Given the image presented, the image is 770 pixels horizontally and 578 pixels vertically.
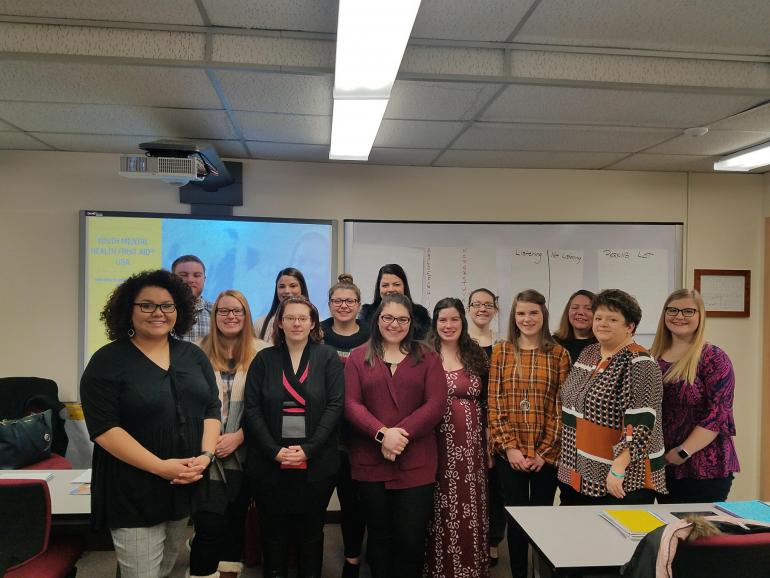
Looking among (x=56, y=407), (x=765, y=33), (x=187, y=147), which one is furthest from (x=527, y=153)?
(x=56, y=407)

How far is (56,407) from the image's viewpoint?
3.31m

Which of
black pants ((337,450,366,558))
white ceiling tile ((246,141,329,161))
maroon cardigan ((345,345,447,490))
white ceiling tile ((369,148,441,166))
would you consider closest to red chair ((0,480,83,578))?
maroon cardigan ((345,345,447,490))

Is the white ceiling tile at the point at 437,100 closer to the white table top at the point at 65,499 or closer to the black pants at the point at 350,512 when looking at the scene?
the black pants at the point at 350,512

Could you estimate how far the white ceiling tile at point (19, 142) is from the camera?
126 inches

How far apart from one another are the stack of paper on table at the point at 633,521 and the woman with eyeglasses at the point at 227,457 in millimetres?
1571

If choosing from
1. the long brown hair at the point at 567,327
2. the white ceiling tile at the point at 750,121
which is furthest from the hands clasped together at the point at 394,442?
the white ceiling tile at the point at 750,121

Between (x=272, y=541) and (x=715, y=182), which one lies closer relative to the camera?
(x=272, y=541)

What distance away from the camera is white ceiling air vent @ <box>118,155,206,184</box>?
9.15 ft

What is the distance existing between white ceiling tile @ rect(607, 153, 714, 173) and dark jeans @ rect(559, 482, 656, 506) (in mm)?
2402

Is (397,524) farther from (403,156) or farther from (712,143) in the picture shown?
(712,143)

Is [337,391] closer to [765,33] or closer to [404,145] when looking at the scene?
[404,145]

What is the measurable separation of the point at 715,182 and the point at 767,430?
2.01 meters

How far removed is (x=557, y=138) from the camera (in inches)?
125

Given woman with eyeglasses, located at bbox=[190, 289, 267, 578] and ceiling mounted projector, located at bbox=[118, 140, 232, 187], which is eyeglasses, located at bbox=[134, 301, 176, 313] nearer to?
woman with eyeglasses, located at bbox=[190, 289, 267, 578]
